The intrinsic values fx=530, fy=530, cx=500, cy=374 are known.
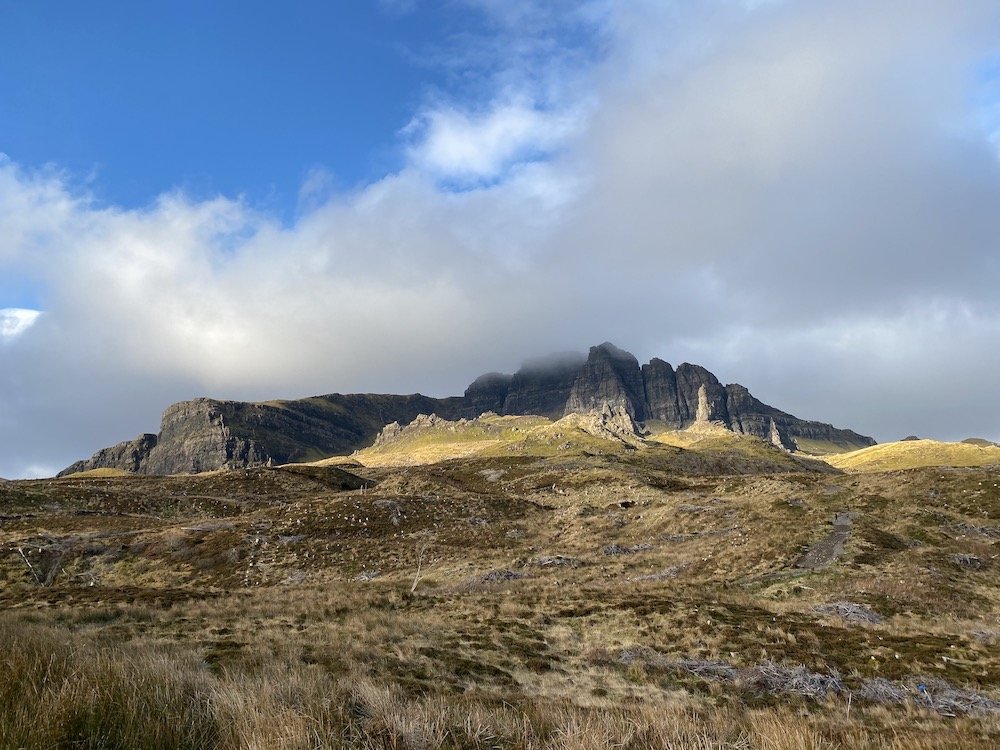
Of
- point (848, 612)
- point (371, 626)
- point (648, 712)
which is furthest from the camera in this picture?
point (848, 612)

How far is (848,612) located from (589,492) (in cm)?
5635

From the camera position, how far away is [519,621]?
23.4 metres

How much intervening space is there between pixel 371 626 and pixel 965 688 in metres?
19.1

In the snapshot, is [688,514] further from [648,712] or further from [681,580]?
[648,712]

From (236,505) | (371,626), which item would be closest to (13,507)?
(236,505)

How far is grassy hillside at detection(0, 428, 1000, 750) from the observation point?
252 inches

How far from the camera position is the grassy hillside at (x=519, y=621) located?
21.0ft

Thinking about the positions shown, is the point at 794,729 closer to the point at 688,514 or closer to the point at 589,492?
the point at 688,514

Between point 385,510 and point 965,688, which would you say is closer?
point 965,688

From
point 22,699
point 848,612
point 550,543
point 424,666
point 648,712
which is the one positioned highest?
point 22,699

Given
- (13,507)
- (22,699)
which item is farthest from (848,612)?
(13,507)

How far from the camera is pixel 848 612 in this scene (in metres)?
23.9

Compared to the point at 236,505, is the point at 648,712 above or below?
above

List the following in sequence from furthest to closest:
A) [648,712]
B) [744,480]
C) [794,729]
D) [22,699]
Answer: [744,480] → [648,712] → [794,729] → [22,699]
